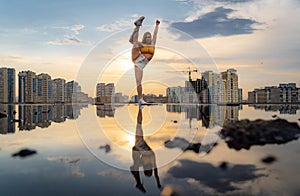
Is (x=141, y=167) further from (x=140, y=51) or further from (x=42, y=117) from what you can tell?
(x=42, y=117)

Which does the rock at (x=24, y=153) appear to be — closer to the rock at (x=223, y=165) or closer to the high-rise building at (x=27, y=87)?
the rock at (x=223, y=165)

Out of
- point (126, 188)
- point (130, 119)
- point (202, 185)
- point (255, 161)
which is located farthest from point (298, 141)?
point (126, 188)

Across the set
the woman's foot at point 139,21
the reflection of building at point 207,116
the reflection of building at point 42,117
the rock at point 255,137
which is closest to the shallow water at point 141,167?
the rock at point 255,137

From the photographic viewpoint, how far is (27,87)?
142 m

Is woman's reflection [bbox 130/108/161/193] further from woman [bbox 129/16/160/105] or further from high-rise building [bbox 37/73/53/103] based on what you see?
high-rise building [bbox 37/73/53/103]

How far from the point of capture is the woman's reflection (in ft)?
19.1

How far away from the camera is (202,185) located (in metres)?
5.30

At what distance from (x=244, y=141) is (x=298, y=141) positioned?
5.75 ft

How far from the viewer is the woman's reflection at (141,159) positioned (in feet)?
19.1

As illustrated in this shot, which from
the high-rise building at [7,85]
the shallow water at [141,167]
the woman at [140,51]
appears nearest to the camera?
the shallow water at [141,167]

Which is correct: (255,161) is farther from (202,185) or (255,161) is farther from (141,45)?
(141,45)

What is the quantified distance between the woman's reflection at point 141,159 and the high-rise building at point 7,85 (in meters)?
143

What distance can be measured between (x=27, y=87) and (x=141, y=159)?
146 m

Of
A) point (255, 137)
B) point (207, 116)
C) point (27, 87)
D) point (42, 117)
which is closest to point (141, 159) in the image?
point (255, 137)
